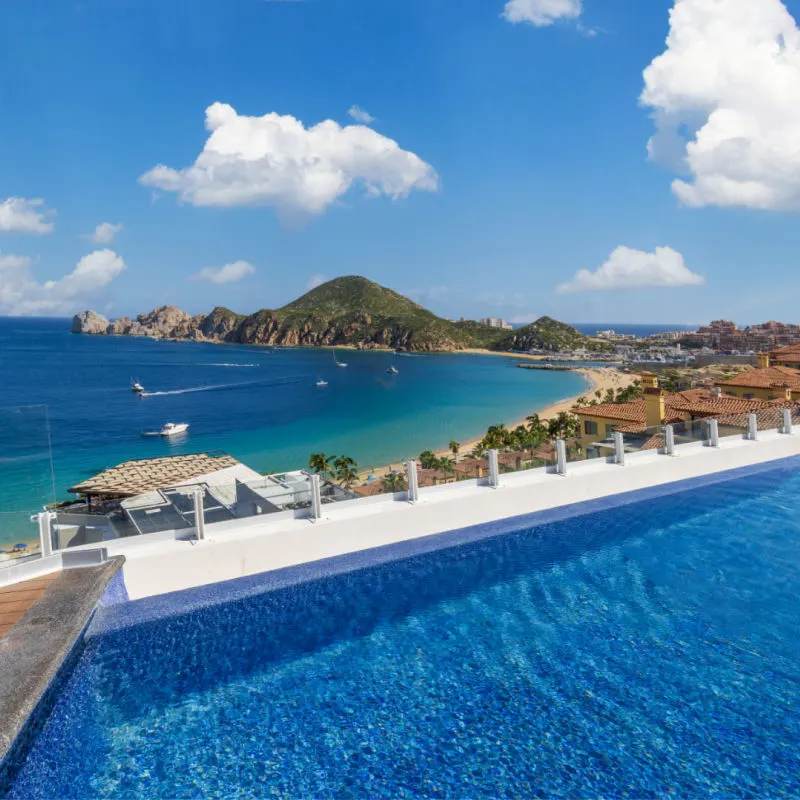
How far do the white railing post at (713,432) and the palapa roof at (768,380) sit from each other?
32.7 ft

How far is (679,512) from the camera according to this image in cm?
1215

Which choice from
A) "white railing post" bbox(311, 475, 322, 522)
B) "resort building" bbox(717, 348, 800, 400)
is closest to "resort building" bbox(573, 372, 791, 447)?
"resort building" bbox(717, 348, 800, 400)

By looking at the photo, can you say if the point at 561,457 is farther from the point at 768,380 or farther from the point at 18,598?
the point at 768,380

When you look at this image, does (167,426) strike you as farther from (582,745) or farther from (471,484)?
(582,745)

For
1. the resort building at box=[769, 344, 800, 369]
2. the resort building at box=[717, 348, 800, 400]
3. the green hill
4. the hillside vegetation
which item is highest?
the hillside vegetation

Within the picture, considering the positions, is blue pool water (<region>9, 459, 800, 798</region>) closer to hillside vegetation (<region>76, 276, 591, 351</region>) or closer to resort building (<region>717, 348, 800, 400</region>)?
resort building (<region>717, 348, 800, 400</region>)

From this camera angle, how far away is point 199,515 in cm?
928

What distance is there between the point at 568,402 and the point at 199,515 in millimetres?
54018

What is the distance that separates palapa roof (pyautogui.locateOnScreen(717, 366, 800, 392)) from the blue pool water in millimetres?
15928

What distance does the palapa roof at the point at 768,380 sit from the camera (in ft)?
77.0

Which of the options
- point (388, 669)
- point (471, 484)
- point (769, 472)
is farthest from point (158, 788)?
→ point (769, 472)

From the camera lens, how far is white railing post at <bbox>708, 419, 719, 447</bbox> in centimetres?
1509

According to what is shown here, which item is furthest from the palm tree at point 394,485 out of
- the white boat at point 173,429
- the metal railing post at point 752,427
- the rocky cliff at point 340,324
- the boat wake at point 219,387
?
the rocky cliff at point 340,324

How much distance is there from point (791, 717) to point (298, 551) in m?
6.83
